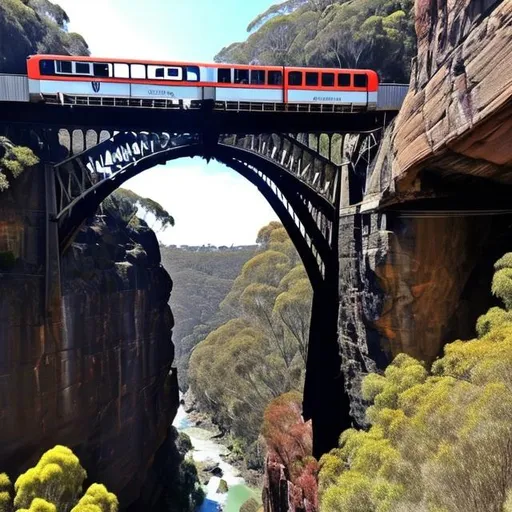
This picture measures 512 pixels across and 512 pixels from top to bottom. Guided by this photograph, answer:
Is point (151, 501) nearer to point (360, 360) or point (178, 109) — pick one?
point (360, 360)

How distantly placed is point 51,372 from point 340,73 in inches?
450

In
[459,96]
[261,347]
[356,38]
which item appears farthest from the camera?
[261,347]

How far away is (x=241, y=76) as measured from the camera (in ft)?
39.0

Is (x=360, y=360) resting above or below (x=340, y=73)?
below

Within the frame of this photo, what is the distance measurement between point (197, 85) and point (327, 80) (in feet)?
12.1

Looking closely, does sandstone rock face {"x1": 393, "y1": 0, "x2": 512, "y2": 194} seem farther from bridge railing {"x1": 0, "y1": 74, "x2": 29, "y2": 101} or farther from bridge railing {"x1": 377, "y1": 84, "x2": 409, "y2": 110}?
bridge railing {"x1": 0, "y1": 74, "x2": 29, "y2": 101}

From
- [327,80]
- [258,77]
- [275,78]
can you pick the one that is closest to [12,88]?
[258,77]

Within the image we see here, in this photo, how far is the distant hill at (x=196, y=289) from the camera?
160 feet

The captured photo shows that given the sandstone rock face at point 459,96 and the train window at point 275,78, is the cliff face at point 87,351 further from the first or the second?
the sandstone rock face at point 459,96

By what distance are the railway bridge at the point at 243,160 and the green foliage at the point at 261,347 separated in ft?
23.8

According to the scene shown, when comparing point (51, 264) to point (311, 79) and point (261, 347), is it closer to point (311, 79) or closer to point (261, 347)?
point (311, 79)

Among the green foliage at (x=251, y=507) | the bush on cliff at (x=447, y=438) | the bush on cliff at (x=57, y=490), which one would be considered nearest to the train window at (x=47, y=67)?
the bush on cliff at (x=57, y=490)

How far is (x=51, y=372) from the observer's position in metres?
11.3

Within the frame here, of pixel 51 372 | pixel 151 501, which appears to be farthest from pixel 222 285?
pixel 51 372
